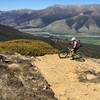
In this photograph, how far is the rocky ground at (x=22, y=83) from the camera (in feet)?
56.1

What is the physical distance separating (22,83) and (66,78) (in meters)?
3.71

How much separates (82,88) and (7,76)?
447cm

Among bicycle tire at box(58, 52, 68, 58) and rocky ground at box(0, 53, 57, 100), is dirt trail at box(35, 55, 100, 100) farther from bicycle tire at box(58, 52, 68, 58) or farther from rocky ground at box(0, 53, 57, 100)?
bicycle tire at box(58, 52, 68, 58)

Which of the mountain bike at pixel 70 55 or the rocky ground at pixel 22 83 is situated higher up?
the rocky ground at pixel 22 83

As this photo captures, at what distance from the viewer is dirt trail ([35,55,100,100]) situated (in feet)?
60.4

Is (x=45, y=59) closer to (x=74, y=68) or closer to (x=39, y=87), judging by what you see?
(x=74, y=68)

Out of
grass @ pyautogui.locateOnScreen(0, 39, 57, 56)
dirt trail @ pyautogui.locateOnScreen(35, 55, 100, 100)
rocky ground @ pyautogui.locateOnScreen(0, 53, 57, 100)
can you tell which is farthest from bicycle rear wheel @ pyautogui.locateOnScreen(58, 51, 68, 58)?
rocky ground @ pyautogui.locateOnScreen(0, 53, 57, 100)

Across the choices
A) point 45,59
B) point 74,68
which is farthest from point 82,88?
point 45,59

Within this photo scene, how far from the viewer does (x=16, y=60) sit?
922 inches

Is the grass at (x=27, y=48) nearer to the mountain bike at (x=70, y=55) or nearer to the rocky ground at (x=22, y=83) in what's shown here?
the mountain bike at (x=70, y=55)

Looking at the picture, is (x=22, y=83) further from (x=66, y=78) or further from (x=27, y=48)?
(x=27, y=48)

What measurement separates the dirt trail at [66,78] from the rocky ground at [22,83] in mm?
645

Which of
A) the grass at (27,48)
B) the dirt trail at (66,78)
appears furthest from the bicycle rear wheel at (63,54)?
the grass at (27,48)

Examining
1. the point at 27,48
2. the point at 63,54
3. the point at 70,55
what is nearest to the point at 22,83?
the point at 70,55
